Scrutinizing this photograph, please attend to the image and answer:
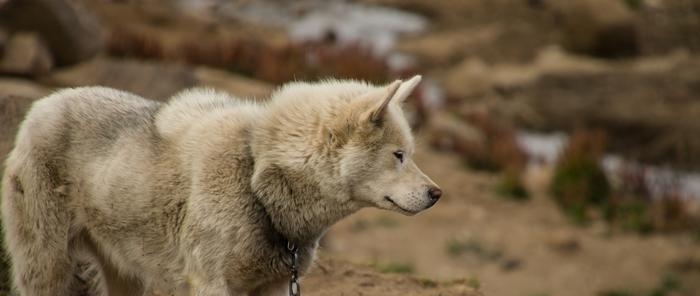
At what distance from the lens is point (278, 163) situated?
15.6 feet

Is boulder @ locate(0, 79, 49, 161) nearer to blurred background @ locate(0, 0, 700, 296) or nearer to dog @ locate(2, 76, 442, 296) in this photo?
blurred background @ locate(0, 0, 700, 296)

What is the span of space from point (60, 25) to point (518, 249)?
702 cm

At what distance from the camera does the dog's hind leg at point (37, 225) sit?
16.7 ft

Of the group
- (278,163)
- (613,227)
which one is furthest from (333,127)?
(613,227)

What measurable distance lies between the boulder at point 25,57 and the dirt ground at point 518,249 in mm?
4513

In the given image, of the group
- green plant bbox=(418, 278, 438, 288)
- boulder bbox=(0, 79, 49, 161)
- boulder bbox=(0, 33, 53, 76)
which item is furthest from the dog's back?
boulder bbox=(0, 33, 53, 76)

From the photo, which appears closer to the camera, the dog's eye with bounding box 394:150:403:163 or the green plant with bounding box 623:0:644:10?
the dog's eye with bounding box 394:150:403:163

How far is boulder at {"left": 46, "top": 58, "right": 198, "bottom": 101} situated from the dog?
6388 millimetres

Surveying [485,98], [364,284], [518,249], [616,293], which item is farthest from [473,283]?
[485,98]

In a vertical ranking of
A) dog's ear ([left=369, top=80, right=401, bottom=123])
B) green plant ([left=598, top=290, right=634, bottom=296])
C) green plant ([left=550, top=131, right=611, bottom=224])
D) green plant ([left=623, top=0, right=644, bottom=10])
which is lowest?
green plant ([left=598, top=290, right=634, bottom=296])

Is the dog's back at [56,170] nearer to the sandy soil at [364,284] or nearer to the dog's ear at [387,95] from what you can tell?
the dog's ear at [387,95]

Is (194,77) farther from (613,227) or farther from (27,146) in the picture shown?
(27,146)

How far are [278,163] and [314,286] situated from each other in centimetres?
236

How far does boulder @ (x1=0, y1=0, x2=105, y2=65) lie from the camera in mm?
13078
